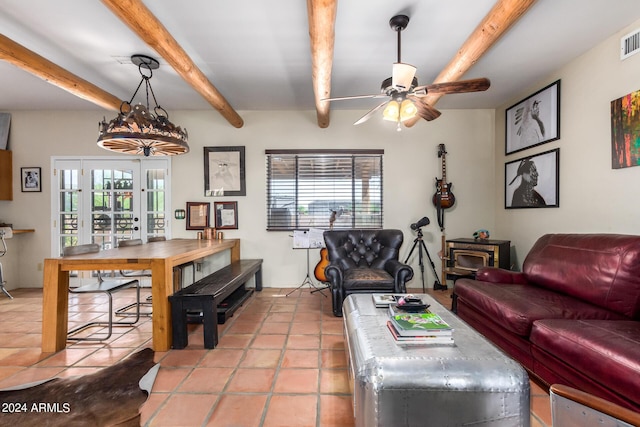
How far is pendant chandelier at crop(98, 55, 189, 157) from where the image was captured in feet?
7.78

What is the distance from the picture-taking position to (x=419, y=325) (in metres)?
1.54

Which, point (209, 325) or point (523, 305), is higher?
point (523, 305)

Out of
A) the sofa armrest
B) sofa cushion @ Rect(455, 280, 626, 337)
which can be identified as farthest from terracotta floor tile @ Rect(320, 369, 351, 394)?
the sofa armrest

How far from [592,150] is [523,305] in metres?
1.84

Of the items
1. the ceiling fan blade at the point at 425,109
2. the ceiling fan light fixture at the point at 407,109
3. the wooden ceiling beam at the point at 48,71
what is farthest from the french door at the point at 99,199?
the ceiling fan blade at the point at 425,109

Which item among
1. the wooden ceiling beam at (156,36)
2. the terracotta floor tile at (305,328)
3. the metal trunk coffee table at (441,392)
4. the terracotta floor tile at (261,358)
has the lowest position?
the terracotta floor tile at (305,328)

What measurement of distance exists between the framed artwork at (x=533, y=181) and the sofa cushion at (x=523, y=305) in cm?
131

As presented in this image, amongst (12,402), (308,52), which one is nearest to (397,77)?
(308,52)

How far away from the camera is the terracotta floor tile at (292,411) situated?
4.90 ft

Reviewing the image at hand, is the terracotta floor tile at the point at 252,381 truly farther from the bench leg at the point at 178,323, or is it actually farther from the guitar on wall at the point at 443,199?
the guitar on wall at the point at 443,199

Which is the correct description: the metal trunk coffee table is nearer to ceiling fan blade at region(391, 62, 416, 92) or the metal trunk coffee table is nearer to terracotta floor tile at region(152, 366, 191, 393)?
terracotta floor tile at region(152, 366, 191, 393)

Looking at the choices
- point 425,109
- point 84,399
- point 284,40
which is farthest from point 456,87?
point 84,399

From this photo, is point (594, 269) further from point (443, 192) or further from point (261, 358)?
point (261, 358)

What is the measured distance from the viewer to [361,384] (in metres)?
1.25
